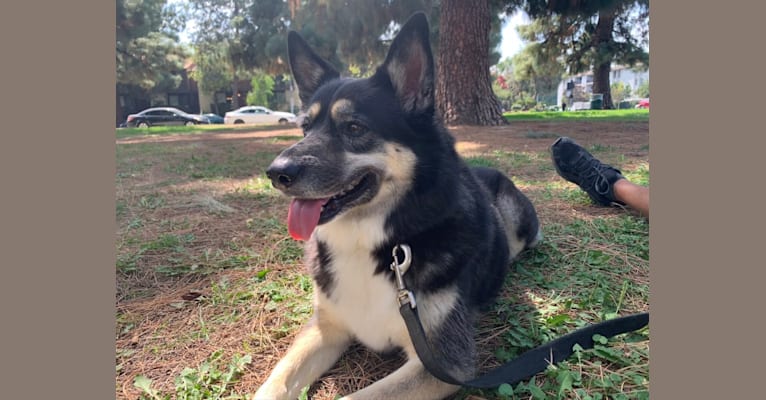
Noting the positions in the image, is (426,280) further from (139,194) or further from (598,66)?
(598,66)

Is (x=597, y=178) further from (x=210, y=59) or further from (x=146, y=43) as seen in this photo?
(x=210, y=59)

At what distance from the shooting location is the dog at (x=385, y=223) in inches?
84.3

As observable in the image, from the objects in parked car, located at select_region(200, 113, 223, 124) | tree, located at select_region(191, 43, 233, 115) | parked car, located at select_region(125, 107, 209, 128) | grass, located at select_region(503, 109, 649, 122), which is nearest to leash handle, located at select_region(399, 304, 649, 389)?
grass, located at select_region(503, 109, 649, 122)

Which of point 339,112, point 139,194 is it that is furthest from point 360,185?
point 139,194

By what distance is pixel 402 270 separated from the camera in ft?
7.07

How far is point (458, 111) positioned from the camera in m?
12.2

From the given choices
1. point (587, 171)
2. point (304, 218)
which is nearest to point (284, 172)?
point (304, 218)

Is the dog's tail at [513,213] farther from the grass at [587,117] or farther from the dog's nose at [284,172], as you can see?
the grass at [587,117]

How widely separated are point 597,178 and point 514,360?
325 centimetres

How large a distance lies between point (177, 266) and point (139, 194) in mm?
3188

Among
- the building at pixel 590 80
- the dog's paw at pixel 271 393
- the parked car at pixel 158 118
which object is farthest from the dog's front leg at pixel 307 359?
the parked car at pixel 158 118

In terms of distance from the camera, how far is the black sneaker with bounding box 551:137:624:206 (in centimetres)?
457

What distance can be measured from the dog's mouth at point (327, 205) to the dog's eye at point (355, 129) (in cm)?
27

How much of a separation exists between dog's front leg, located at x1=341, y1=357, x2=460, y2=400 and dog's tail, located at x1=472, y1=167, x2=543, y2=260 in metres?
1.64
